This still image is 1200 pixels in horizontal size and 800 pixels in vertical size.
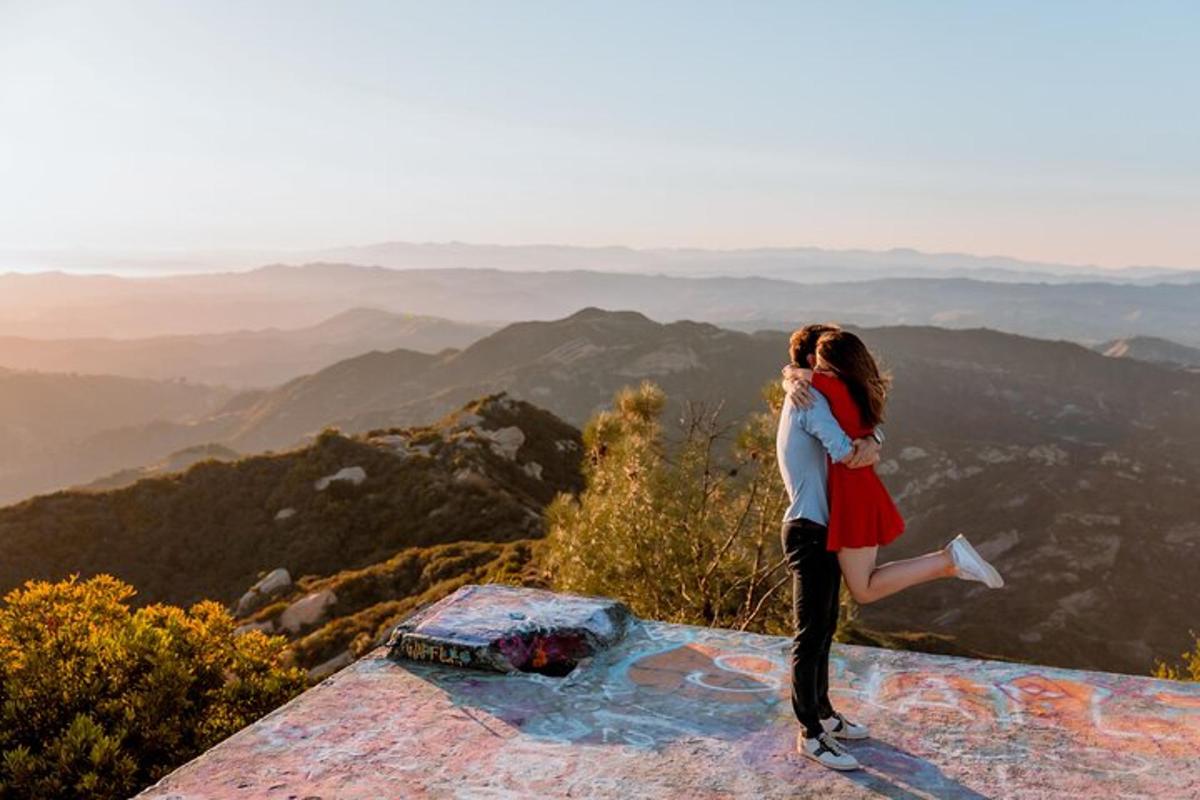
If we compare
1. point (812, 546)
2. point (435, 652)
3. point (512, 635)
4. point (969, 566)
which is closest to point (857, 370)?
point (812, 546)

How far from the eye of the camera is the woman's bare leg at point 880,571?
4.58 m

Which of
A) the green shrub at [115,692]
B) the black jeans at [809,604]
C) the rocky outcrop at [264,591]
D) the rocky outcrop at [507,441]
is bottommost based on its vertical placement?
the rocky outcrop at [264,591]

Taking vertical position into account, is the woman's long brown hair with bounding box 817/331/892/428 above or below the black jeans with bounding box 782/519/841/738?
above

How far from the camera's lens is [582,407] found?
14550cm

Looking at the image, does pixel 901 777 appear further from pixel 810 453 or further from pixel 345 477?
pixel 345 477

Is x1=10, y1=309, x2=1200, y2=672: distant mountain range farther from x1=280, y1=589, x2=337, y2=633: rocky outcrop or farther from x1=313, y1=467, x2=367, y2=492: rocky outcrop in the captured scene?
x1=280, y1=589, x2=337, y2=633: rocky outcrop

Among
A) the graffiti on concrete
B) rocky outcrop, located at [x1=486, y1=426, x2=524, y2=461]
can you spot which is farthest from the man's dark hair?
rocky outcrop, located at [x1=486, y1=426, x2=524, y2=461]

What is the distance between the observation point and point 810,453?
463 cm

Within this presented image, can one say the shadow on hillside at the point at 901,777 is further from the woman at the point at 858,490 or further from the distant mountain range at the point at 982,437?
the distant mountain range at the point at 982,437

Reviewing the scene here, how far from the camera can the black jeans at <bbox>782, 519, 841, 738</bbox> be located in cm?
455

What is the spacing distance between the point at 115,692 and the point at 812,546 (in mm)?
6108

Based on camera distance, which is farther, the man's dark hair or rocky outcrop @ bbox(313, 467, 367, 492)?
rocky outcrop @ bbox(313, 467, 367, 492)

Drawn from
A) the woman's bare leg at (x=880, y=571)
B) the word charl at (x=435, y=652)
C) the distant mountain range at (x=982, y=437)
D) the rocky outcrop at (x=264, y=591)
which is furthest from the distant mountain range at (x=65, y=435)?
the woman's bare leg at (x=880, y=571)

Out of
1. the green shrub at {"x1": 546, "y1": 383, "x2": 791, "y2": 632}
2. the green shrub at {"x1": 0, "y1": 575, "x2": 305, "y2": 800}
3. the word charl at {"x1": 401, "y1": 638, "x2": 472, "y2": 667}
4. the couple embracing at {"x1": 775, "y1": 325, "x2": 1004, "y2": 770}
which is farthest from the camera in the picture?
the green shrub at {"x1": 546, "y1": 383, "x2": 791, "y2": 632}
